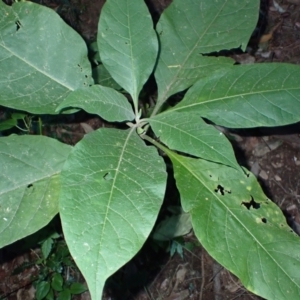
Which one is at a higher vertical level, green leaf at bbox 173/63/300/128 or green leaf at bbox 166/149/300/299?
green leaf at bbox 173/63/300/128

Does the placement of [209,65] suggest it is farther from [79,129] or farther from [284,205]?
[284,205]

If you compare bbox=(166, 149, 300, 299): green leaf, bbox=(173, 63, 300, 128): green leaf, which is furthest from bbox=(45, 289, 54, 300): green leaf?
bbox=(173, 63, 300, 128): green leaf

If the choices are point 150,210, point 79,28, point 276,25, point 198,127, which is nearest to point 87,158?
point 150,210

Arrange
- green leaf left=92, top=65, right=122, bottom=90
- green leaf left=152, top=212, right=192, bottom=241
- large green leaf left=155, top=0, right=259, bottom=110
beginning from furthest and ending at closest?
1. green leaf left=152, top=212, right=192, bottom=241
2. green leaf left=92, top=65, right=122, bottom=90
3. large green leaf left=155, top=0, right=259, bottom=110

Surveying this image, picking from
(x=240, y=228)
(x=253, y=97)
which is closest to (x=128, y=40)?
(x=253, y=97)

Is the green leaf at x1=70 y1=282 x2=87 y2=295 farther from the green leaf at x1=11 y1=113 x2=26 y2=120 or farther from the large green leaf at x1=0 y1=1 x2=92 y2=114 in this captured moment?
the large green leaf at x1=0 y1=1 x2=92 y2=114

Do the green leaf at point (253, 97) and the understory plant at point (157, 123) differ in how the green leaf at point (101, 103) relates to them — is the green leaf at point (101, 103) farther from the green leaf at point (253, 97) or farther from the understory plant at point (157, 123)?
the green leaf at point (253, 97)

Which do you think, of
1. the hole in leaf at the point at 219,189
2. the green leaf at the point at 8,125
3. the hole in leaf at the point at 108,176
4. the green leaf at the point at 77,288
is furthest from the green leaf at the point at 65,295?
the hole in leaf at the point at 108,176
